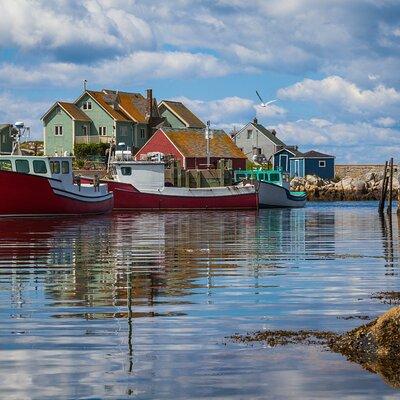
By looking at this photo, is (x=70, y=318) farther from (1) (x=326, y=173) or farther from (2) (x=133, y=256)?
(1) (x=326, y=173)

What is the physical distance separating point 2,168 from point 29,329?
120ft

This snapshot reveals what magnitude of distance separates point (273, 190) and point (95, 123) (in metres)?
32.6

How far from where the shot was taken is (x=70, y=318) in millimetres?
11805

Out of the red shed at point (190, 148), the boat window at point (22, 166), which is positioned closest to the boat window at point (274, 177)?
the red shed at point (190, 148)

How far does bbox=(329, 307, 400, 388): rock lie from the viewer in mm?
8539

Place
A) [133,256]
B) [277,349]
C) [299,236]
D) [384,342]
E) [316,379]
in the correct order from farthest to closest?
[299,236]
[133,256]
[277,349]
[384,342]
[316,379]

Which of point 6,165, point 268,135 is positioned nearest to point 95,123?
point 268,135

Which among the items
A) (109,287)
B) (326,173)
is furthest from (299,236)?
(326,173)

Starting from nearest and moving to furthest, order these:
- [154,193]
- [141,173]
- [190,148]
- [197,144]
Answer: [154,193], [141,173], [190,148], [197,144]

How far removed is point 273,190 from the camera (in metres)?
69.4

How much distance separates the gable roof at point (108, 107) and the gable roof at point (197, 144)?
30.4ft

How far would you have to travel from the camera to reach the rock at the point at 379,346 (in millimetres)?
8539

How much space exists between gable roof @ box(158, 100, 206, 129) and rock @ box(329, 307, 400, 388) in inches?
3686

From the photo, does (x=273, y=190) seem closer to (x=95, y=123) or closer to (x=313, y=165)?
(x=95, y=123)
